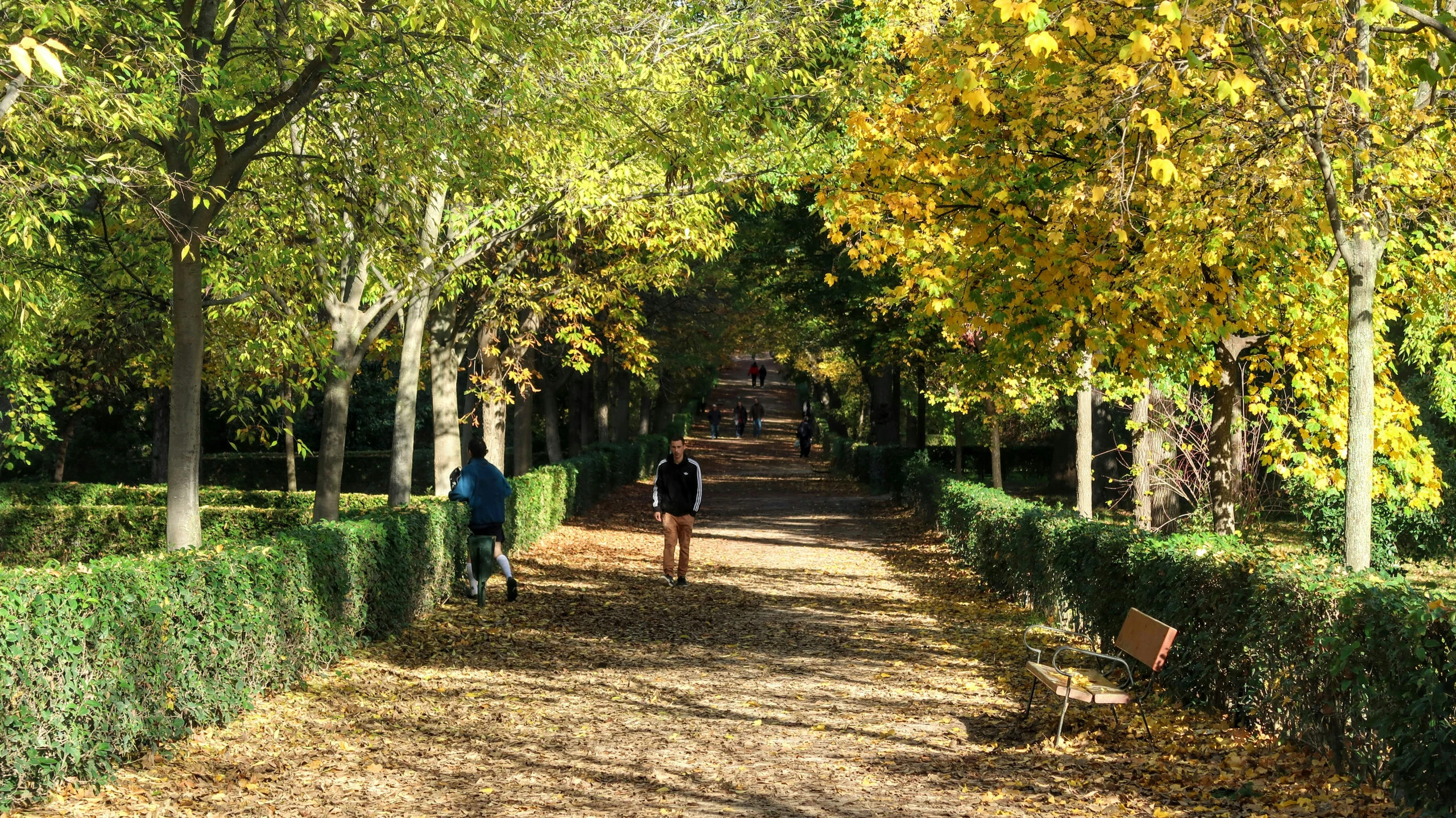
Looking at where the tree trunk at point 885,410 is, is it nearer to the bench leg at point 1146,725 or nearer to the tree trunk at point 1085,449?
the tree trunk at point 1085,449

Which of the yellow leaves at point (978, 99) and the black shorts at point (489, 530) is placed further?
the black shorts at point (489, 530)

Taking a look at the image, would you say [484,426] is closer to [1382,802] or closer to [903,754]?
[903,754]

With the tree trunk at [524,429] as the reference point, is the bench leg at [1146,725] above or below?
below

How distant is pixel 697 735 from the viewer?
26.3 feet

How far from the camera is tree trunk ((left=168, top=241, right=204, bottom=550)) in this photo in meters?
9.89

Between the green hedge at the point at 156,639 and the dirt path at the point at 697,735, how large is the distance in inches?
8.5

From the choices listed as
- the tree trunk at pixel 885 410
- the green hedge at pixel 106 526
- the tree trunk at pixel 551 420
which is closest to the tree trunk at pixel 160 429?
the tree trunk at pixel 551 420

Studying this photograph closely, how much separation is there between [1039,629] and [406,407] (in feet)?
34.9

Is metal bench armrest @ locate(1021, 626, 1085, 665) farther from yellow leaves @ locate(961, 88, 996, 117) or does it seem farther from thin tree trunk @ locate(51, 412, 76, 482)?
thin tree trunk @ locate(51, 412, 76, 482)

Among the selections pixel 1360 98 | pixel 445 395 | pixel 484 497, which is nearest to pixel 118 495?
pixel 445 395

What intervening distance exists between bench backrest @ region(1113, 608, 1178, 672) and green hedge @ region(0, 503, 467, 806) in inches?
216

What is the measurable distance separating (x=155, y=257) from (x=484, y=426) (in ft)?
27.4

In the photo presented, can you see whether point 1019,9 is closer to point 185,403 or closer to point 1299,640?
point 1299,640

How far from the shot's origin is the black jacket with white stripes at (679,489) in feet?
47.3
